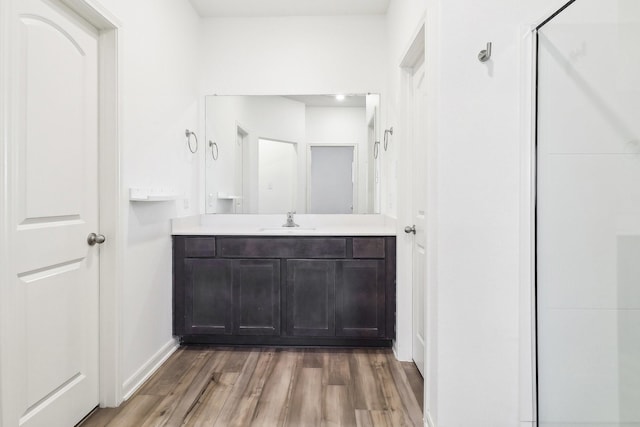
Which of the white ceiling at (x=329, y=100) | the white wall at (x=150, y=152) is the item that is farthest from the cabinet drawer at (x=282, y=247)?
the white ceiling at (x=329, y=100)

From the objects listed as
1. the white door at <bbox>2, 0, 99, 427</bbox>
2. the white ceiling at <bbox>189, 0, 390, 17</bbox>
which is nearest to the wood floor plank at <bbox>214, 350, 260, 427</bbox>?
the white door at <bbox>2, 0, 99, 427</bbox>

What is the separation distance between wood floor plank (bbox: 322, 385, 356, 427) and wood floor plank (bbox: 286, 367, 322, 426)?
35 mm

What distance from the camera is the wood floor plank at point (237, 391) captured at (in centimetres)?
183

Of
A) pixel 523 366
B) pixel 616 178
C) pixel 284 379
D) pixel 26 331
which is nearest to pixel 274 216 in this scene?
pixel 284 379

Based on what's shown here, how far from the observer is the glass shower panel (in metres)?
1.22

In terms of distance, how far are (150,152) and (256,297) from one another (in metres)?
1.19

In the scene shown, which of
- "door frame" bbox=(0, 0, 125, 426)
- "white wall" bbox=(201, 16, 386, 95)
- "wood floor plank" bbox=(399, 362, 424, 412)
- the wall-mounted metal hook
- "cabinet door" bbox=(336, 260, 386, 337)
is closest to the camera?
the wall-mounted metal hook

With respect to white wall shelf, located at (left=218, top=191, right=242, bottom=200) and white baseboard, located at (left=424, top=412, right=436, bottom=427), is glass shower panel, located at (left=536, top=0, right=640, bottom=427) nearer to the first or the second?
white baseboard, located at (left=424, top=412, right=436, bottom=427)

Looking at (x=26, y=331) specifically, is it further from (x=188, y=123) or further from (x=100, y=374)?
(x=188, y=123)

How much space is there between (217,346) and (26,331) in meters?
1.42

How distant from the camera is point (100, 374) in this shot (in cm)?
195

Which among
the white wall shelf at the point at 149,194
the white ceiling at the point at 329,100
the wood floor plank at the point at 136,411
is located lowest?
the wood floor plank at the point at 136,411

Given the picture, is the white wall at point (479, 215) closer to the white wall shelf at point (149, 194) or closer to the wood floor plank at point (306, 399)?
the wood floor plank at point (306, 399)

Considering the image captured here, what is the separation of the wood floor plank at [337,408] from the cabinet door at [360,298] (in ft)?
1.74
